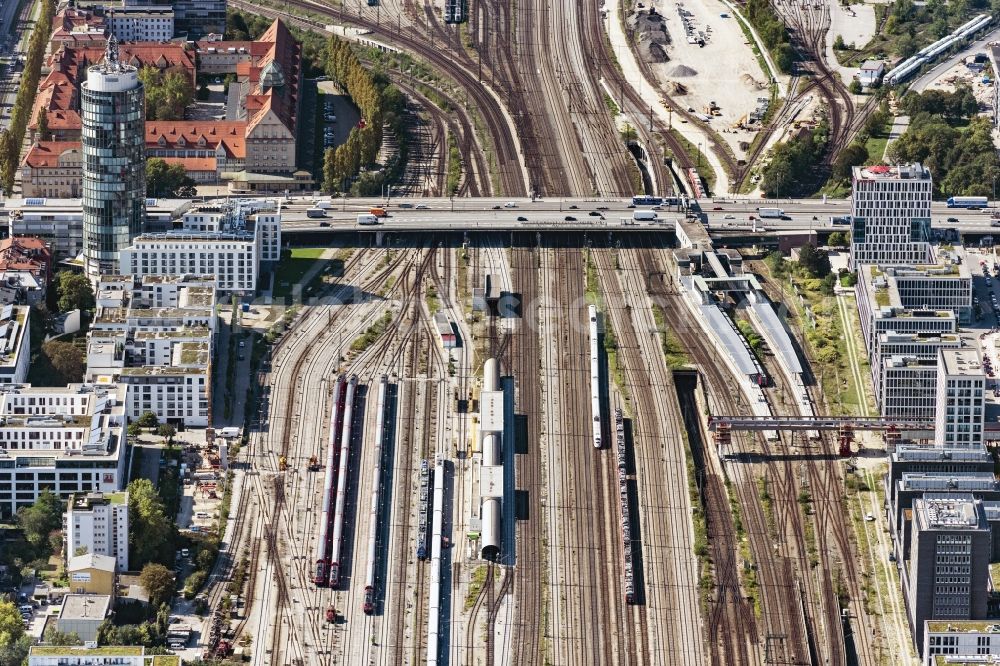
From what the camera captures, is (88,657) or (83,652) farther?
(83,652)

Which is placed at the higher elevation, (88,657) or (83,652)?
(83,652)

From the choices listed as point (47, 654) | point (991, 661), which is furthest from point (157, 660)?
point (991, 661)

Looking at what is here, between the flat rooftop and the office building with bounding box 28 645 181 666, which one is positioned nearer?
the office building with bounding box 28 645 181 666

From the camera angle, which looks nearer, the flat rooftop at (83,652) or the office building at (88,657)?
the office building at (88,657)

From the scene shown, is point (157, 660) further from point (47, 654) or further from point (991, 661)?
point (991, 661)
